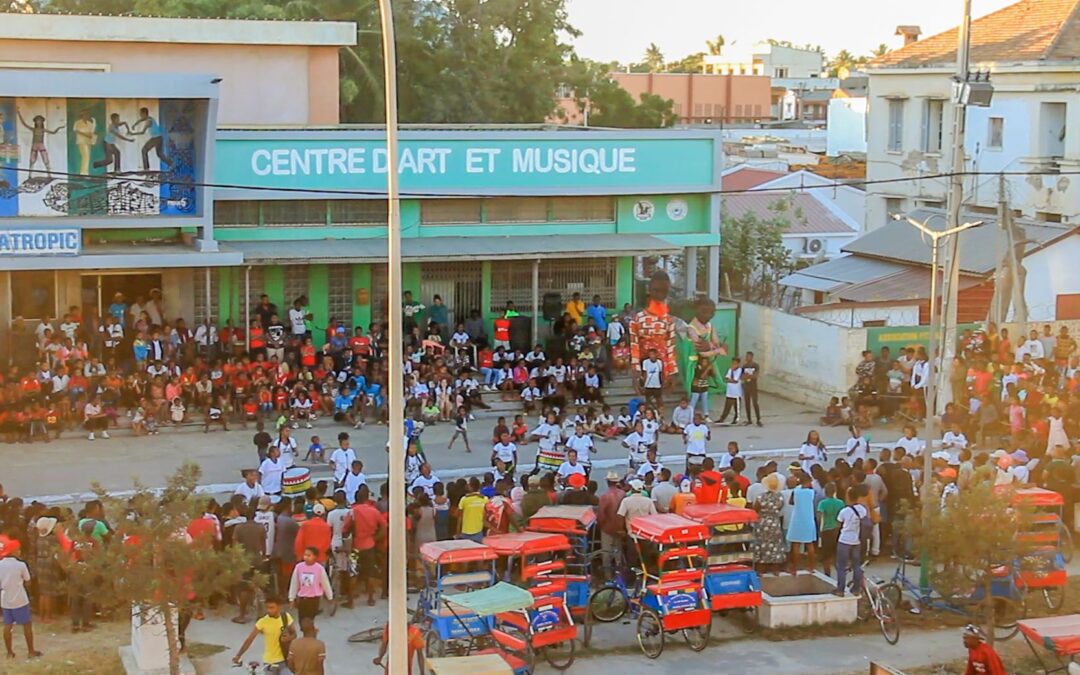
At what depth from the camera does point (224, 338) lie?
27.0m

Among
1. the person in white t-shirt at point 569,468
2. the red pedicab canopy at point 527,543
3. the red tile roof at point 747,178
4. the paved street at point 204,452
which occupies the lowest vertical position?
the paved street at point 204,452

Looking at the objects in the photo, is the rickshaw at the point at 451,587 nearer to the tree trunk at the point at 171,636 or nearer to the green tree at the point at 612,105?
the tree trunk at the point at 171,636

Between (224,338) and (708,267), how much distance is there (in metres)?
10.2

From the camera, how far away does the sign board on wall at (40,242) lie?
25484 mm

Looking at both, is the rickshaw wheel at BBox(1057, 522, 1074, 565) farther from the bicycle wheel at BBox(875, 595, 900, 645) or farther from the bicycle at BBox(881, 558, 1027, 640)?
the bicycle wheel at BBox(875, 595, 900, 645)

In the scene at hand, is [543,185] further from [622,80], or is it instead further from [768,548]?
[622,80]

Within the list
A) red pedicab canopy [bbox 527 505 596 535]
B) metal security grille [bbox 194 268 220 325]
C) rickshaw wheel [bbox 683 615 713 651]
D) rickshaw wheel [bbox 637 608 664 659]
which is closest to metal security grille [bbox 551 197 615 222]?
metal security grille [bbox 194 268 220 325]

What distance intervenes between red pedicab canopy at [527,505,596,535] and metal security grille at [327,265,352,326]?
1250 centimetres

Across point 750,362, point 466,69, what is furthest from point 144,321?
point 466,69

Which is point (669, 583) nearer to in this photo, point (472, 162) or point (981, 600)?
point (981, 600)

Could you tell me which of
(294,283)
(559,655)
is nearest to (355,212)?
(294,283)

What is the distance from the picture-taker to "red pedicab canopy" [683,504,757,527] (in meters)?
16.8

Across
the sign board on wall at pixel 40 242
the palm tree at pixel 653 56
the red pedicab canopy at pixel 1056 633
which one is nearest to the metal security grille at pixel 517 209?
the sign board on wall at pixel 40 242

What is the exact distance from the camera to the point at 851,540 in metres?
17.7
